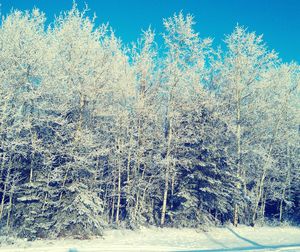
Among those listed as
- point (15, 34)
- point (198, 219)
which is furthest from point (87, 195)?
point (15, 34)

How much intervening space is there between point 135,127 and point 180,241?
7.57 meters

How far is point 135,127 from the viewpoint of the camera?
20.0m

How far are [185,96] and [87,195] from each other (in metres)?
9.61

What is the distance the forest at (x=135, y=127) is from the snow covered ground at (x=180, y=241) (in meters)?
0.81

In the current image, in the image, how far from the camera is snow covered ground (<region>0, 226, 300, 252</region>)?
1288 centimetres

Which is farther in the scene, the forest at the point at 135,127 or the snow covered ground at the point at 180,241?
the forest at the point at 135,127

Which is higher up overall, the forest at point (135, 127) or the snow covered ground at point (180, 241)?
the forest at point (135, 127)

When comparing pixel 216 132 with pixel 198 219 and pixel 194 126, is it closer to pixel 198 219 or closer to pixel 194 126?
pixel 194 126

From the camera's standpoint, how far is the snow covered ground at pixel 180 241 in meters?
12.9

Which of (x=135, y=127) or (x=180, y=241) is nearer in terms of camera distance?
(x=180, y=241)

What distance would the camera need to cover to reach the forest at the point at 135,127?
1494 centimetres

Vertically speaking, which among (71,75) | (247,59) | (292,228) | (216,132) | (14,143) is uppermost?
(247,59)

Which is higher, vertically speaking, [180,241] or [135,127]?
[135,127]

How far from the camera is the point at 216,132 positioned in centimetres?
2012
